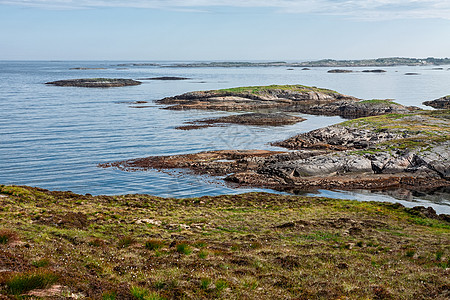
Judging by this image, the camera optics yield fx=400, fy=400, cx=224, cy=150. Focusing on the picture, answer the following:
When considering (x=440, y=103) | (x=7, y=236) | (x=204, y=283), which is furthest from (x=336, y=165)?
(x=440, y=103)

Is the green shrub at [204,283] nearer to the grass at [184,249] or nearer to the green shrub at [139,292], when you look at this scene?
the green shrub at [139,292]

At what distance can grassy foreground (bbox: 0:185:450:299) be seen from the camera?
13.3 meters

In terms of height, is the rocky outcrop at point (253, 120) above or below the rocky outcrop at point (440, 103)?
below

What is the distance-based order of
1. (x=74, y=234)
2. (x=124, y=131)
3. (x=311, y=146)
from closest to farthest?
(x=74, y=234)
(x=311, y=146)
(x=124, y=131)

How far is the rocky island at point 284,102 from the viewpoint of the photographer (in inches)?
3866

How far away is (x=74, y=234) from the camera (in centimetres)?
1892

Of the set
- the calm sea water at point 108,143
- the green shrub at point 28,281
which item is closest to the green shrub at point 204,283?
the green shrub at point 28,281

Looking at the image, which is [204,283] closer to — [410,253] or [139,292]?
[139,292]

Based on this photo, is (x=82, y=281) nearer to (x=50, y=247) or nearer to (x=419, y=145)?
(x=50, y=247)

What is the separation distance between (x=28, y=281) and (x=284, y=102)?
111 meters

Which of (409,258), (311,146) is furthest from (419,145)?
(409,258)

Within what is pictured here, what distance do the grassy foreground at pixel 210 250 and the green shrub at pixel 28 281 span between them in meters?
0.03

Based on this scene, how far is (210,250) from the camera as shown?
18.1 m

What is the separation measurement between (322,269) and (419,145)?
3741 centimetres
